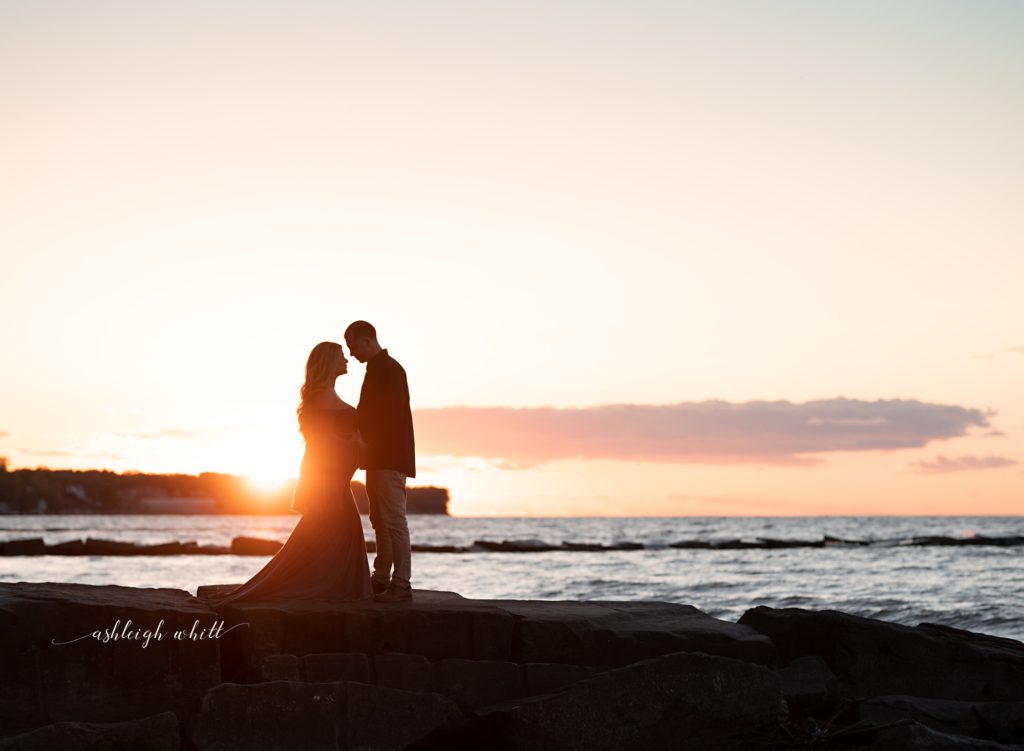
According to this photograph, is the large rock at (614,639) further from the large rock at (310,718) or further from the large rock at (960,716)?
the large rock at (310,718)

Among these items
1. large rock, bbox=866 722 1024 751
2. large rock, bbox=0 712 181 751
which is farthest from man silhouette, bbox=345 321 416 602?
large rock, bbox=866 722 1024 751

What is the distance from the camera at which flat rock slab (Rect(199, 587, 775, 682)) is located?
29.0 ft

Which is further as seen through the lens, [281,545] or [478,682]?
[281,545]

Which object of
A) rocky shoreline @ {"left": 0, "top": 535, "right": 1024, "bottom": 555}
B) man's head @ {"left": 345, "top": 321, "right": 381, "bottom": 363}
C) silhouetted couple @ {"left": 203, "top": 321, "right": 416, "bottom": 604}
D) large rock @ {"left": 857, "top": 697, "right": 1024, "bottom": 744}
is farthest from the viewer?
rocky shoreline @ {"left": 0, "top": 535, "right": 1024, "bottom": 555}

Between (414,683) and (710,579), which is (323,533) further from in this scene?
(710,579)

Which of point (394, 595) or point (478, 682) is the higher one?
point (394, 595)

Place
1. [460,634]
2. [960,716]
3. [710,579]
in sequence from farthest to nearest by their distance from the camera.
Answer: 1. [710,579]
2. [960,716]
3. [460,634]

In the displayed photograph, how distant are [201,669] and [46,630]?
1173mm

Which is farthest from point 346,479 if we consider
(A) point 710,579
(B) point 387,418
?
(A) point 710,579

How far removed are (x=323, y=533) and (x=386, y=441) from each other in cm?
100

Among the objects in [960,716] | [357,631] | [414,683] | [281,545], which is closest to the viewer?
[414,683]

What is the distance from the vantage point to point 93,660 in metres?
8.31

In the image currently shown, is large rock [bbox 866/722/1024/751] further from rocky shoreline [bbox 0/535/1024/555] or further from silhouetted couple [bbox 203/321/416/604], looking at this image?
rocky shoreline [bbox 0/535/1024/555]

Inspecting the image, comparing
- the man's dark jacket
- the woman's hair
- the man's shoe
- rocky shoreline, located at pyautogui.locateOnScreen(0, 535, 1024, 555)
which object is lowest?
rocky shoreline, located at pyautogui.locateOnScreen(0, 535, 1024, 555)
